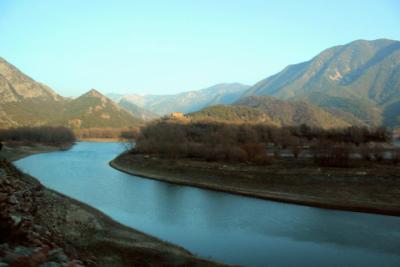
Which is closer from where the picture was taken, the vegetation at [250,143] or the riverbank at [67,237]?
the riverbank at [67,237]

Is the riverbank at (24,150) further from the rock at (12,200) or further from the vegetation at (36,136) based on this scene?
the rock at (12,200)

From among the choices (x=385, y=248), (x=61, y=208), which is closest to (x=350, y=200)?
(x=385, y=248)

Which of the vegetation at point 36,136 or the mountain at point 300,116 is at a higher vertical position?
the mountain at point 300,116

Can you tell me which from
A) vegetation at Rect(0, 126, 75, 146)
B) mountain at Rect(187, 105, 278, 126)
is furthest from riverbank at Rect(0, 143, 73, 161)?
mountain at Rect(187, 105, 278, 126)

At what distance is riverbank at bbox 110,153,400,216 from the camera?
1242 inches

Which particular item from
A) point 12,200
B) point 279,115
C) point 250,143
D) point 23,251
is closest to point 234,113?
point 279,115

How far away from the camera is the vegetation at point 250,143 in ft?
172

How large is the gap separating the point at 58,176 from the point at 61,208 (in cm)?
2664

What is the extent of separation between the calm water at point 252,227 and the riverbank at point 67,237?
7.75 ft

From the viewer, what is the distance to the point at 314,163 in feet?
164

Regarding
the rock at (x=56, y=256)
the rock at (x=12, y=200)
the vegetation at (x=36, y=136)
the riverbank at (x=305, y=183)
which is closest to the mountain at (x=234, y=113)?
the vegetation at (x=36, y=136)

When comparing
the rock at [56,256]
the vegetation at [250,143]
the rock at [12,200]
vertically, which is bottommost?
the vegetation at [250,143]

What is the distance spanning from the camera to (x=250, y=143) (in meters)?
61.3

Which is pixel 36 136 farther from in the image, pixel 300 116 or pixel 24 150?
pixel 300 116
